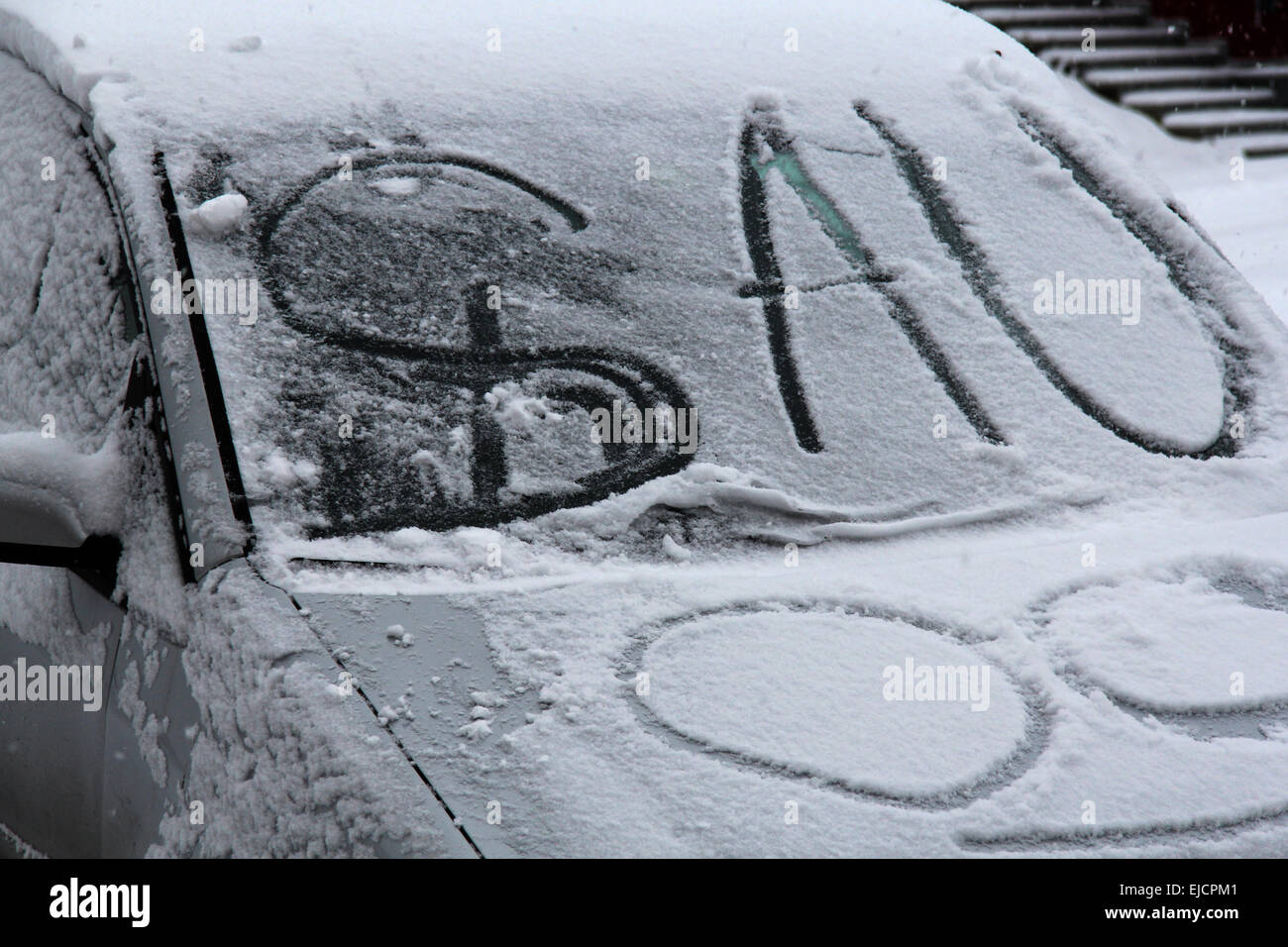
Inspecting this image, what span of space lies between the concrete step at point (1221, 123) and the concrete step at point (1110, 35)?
31.7 inches

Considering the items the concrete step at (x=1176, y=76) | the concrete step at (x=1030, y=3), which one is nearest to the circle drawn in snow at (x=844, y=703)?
the concrete step at (x=1176, y=76)

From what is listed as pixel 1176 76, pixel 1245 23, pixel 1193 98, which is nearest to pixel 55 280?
pixel 1193 98

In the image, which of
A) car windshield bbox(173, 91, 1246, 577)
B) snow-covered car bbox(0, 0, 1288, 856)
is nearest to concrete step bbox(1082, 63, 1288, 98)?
snow-covered car bbox(0, 0, 1288, 856)

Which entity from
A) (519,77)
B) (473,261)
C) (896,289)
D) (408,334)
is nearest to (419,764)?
(408,334)

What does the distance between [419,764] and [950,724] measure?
1.74ft

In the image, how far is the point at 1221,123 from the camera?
6832mm

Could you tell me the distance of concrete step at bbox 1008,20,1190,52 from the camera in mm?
7367

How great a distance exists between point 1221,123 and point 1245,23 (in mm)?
1250

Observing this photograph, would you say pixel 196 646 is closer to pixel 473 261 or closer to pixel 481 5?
pixel 473 261

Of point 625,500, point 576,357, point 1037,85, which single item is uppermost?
point 1037,85

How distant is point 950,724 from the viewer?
4.26 ft

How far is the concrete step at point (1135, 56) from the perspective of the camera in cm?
724

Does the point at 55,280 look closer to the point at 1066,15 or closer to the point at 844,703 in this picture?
the point at 844,703
